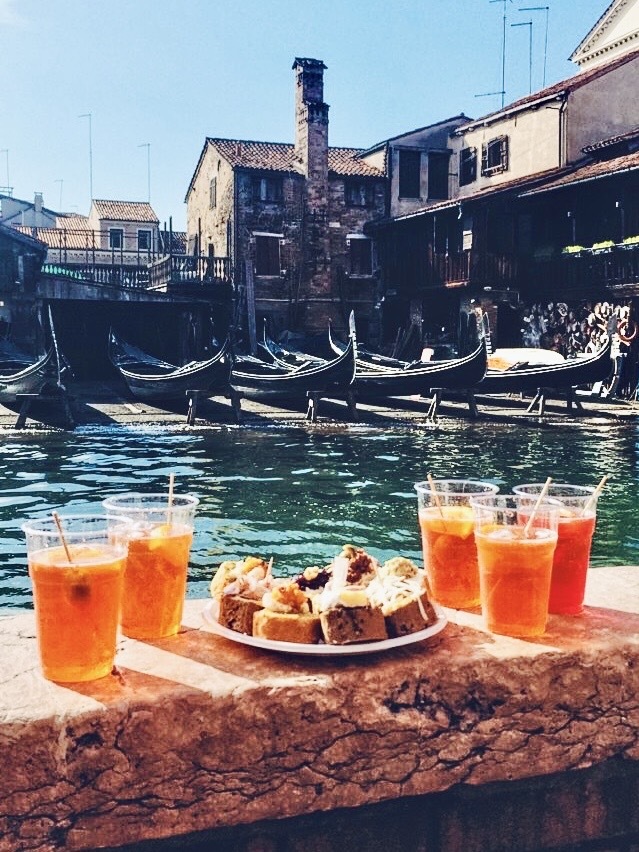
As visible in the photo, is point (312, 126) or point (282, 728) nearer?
point (282, 728)

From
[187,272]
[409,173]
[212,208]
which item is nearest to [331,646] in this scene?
[187,272]

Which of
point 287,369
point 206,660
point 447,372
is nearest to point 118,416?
point 287,369

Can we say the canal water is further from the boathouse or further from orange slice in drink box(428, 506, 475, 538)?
the boathouse

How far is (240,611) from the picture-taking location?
6.41ft

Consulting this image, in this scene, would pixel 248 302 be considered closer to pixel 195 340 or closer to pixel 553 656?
pixel 195 340

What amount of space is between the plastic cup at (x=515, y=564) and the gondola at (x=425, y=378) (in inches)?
657

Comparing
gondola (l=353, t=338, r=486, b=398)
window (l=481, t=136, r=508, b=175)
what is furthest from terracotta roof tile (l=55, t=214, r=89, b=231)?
gondola (l=353, t=338, r=486, b=398)

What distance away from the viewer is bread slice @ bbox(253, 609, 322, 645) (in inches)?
73.1

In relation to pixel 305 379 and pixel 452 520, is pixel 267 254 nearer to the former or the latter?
pixel 305 379

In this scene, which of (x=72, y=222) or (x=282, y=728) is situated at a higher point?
(x=72, y=222)

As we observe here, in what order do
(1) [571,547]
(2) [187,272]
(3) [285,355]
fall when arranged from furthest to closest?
(2) [187,272], (3) [285,355], (1) [571,547]

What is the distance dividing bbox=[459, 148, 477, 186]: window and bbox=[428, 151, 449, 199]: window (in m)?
0.87

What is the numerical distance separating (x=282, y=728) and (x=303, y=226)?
30948 mm

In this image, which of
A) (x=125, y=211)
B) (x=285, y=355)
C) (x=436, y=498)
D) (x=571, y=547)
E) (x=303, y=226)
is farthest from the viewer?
(x=125, y=211)
